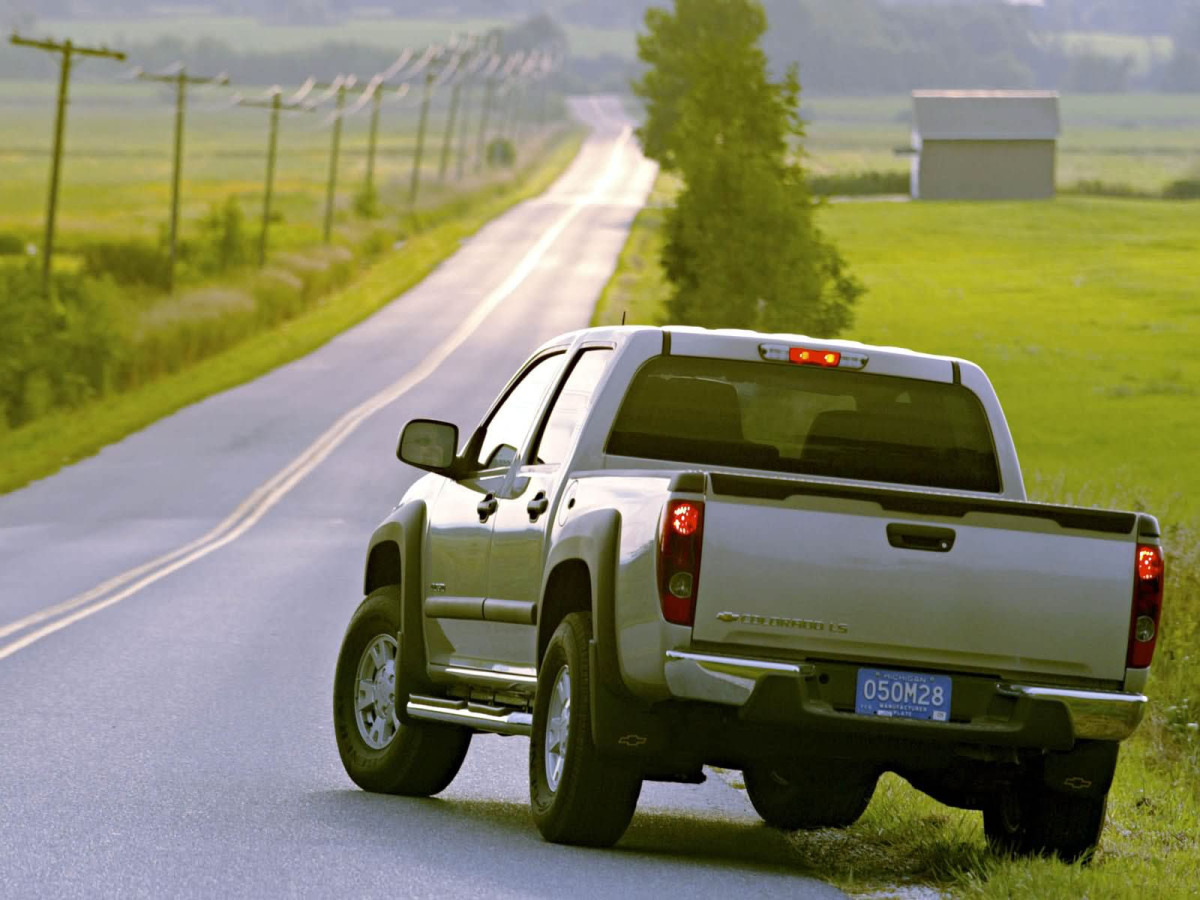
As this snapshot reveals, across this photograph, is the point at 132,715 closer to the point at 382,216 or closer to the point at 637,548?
the point at 637,548

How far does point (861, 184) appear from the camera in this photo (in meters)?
122

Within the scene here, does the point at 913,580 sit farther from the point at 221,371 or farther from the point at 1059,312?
the point at 1059,312

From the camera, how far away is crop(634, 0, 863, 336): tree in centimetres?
4609

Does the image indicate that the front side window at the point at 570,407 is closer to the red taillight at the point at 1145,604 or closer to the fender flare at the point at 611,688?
the fender flare at the point at 611,688

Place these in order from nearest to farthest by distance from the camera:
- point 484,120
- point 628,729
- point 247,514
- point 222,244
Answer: point 628,729 < point 247,514 < point 222,244 < point 484,120

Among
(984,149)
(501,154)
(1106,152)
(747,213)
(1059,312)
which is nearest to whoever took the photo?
(747,213)

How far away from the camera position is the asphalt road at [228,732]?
7480mm

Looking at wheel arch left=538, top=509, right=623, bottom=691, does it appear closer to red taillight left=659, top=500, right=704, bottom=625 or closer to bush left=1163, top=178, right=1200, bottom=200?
red taillight left=659, top=500, right=704, bottom=625

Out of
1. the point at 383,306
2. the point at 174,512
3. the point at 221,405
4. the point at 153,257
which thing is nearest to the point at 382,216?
the point at 153,257

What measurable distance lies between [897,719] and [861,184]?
11588 centimetres

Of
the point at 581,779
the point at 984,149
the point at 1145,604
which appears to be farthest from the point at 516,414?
the point at 984,149

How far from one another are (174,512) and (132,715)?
60.2 feet

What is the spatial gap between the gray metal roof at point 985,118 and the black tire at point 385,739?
108m

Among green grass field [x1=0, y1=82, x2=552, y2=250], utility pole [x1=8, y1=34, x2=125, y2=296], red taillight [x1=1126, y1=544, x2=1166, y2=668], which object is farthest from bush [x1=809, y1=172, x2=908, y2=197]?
red taillight [x1=1126, y1=544, x2=1166, y2=668]
